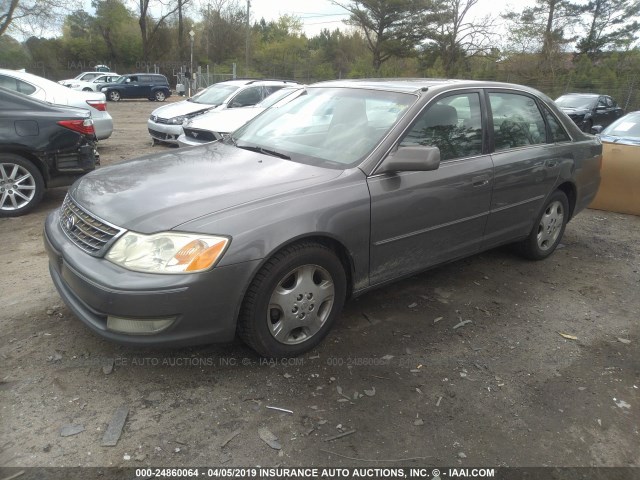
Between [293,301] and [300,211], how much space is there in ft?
1.75

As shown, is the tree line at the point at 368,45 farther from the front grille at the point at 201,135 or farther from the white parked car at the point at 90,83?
the front grille at the point at 201,135

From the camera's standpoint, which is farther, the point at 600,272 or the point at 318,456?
the point at 600,272

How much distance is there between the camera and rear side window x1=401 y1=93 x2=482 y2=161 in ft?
11.2

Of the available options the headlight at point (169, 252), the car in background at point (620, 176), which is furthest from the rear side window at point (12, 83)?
the car in background at point (620, 176)

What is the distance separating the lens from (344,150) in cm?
329

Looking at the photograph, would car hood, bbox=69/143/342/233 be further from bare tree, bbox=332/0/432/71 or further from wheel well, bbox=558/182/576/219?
bare tree, bbox=332/0/432/71

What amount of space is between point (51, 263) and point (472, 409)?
2664mm

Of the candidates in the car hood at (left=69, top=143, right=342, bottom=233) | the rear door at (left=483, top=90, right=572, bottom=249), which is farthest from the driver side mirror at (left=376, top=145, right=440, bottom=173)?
the rear door at (left=483, top=90, right=572, bottom=249)

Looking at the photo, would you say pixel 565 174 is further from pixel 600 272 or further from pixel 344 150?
pixel 344 150

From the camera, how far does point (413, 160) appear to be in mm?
3043

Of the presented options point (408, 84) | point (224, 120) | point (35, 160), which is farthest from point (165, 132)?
point (408, 84)

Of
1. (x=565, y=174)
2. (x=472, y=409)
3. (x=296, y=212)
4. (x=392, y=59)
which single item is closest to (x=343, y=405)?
(x=472, y=409)

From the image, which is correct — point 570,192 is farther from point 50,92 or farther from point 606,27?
point 606,27

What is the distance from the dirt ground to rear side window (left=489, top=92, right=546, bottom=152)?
132 centimetres
